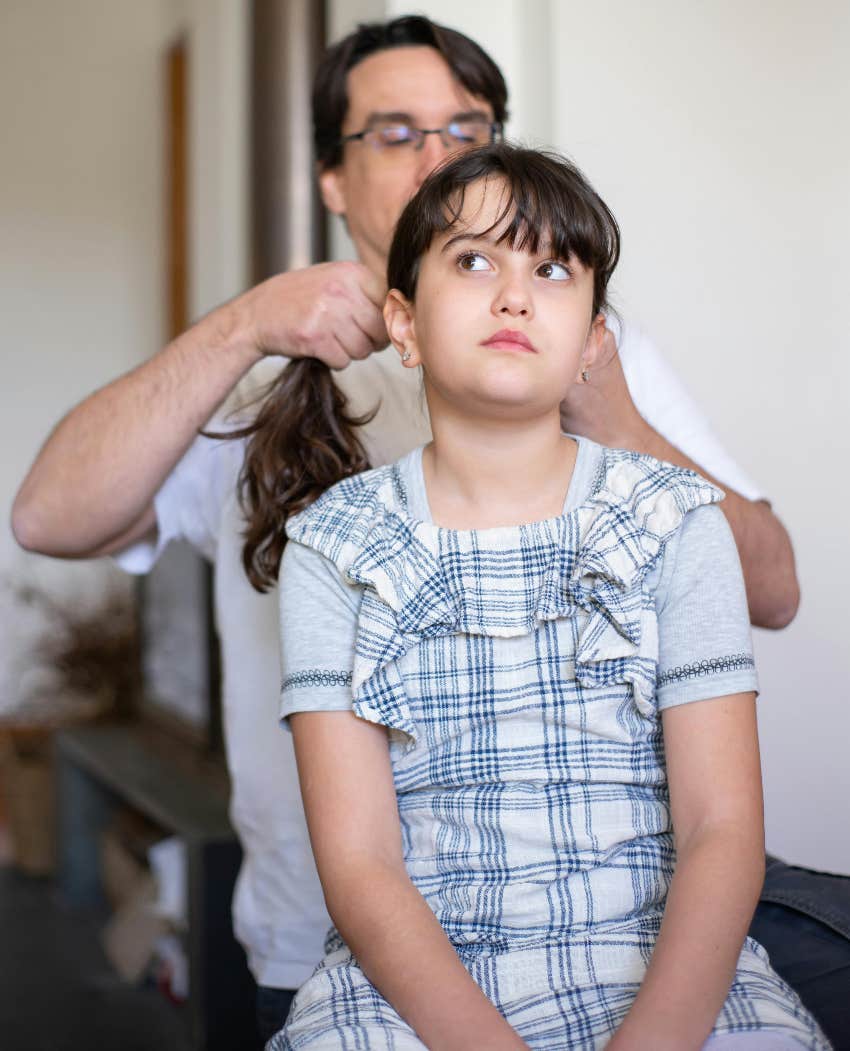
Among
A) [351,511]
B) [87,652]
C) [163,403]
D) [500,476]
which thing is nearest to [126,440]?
[163,403]

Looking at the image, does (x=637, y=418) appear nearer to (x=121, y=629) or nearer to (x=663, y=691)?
(x=663, y=691)

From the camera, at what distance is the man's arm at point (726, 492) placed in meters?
1.23

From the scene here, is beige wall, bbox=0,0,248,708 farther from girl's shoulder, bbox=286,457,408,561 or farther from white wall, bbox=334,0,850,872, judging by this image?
girl's shoulder, bbox=286,457,408,561

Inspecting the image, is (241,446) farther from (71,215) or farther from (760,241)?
(71,215)

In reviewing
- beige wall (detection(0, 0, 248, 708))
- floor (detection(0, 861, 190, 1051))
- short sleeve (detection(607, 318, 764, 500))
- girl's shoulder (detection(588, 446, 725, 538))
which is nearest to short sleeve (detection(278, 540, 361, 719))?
girl's shoulder (detection(588, 446, 725, 538))

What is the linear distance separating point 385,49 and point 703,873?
3.81 feet

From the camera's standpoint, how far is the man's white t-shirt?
139 centimetres

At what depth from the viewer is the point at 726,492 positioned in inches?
51.6

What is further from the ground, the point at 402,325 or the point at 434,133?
Result: the point at 434,133

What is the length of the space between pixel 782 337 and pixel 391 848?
109 centimetres

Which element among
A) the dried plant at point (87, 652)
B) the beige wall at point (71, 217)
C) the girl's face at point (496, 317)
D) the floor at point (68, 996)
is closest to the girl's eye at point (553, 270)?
the girl's face at point (496, 317)

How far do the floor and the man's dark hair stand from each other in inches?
71.5

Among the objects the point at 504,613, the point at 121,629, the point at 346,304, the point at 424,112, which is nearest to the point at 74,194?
the point at 121,629

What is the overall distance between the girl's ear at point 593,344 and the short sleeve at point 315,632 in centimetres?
29
